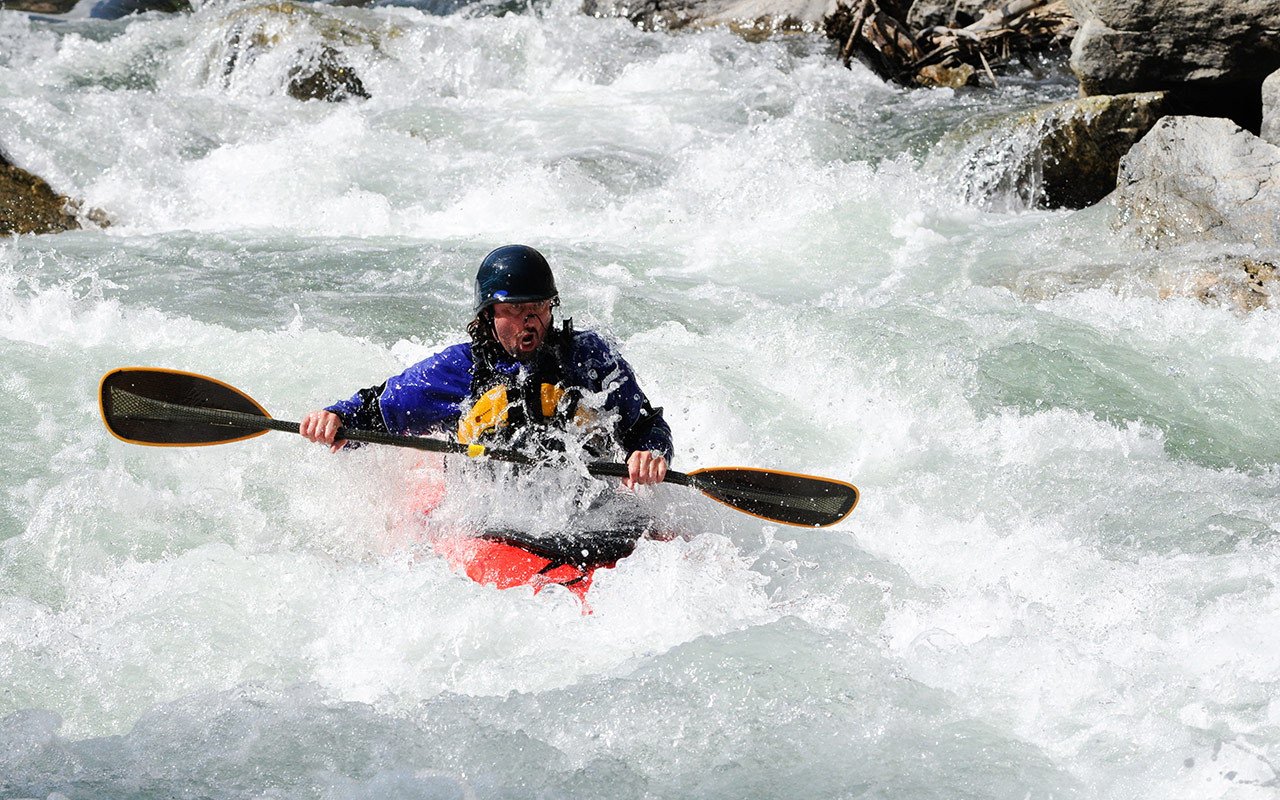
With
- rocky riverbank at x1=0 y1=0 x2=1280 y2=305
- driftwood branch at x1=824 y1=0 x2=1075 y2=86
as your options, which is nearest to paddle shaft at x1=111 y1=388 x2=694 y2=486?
rocky riverbank at x1=0 y1=0 x2=1280 y2=305

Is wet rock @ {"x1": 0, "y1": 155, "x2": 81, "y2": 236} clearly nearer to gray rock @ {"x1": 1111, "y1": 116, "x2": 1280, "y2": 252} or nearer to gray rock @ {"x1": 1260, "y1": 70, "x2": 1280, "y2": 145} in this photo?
gray rock @ {"x1": 1111, "y1": 116, "x2": 1280, "y2": 252}

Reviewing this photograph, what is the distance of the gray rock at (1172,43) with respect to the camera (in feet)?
22.9

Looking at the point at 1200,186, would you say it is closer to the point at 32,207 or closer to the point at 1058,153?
the point at 1058,153

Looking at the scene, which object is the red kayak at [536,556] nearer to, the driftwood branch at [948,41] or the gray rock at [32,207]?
the gray rock at [32,207]

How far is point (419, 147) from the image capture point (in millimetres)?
9359

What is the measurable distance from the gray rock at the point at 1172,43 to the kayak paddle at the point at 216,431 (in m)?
4.93

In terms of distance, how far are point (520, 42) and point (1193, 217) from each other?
24.0 ft

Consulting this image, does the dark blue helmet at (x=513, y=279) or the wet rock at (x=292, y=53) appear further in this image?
the wet rock at (x=292, y=53)

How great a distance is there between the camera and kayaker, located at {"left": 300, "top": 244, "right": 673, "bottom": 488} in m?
3.57

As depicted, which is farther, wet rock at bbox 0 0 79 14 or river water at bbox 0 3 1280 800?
wet rock at bbox 0 0 79 14

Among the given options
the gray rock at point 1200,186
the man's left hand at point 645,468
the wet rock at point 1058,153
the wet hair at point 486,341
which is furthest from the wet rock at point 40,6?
the man's left hand at point 645,468

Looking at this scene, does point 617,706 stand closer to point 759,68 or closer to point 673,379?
point 673,379

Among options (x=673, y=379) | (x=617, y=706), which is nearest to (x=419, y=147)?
(x=673, y=379)

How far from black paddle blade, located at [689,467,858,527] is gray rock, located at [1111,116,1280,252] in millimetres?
3534
